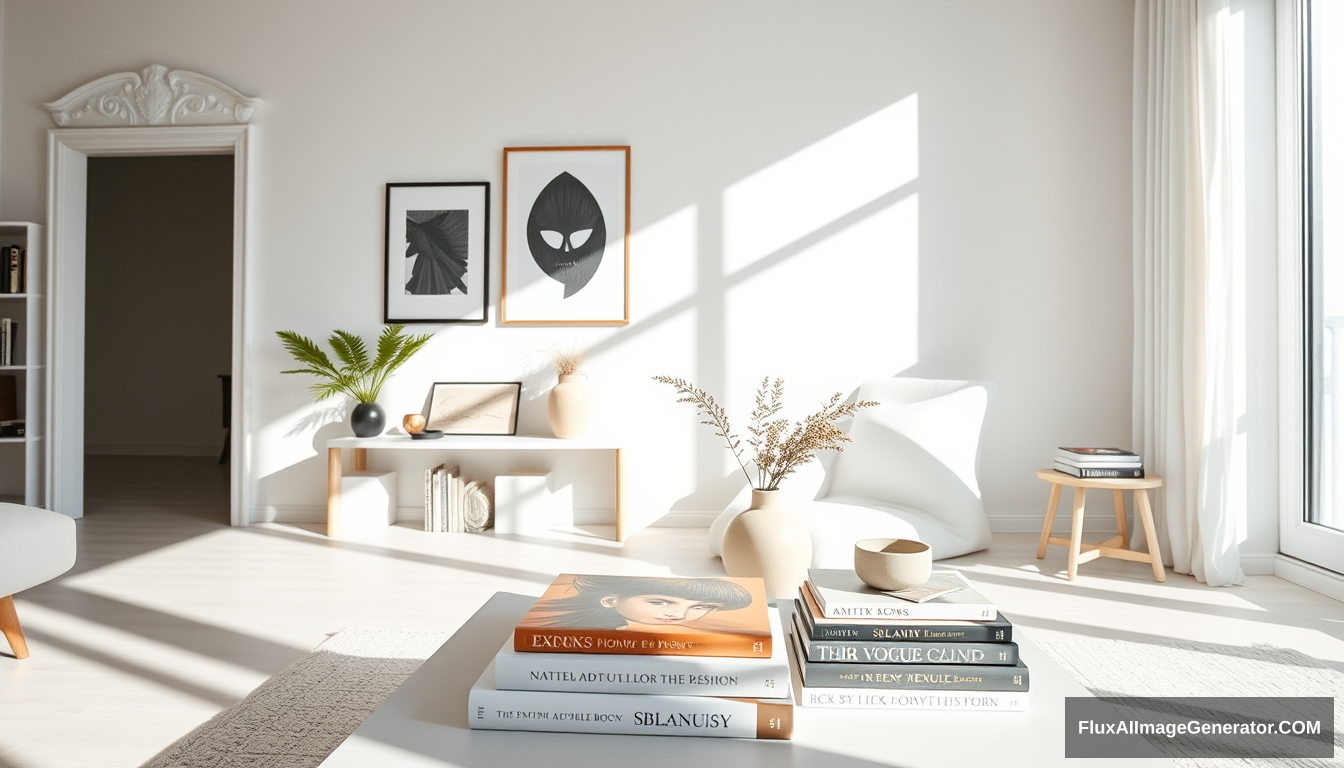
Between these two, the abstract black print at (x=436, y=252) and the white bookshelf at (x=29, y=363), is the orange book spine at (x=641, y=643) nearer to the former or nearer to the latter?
the abstract black print at (x=436, y=252)

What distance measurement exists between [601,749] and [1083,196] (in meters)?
4.10

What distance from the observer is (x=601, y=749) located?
98 cm

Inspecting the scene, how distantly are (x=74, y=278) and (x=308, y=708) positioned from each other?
3.75 meters

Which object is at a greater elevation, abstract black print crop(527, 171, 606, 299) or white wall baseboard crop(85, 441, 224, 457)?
abstract black print crop(527, 171, 606, 299)

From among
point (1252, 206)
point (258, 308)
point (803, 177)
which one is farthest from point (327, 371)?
point (1252, 206)

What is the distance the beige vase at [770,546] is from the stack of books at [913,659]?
3.34ft

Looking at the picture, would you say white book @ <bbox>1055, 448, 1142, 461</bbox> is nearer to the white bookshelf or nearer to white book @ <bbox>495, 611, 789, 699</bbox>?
white book @ <bbox>495, 611, 789, 699</bbox>

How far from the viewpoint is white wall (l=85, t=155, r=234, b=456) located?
740cm

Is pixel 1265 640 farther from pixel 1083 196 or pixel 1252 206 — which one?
pixel 1083 196

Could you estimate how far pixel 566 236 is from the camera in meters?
4.33

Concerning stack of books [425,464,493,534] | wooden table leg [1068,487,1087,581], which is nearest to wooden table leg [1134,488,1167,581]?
wooden table leg [1068,487,1087,581]

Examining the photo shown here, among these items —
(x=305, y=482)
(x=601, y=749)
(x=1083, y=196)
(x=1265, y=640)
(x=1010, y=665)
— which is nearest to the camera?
(x=601, y=749)

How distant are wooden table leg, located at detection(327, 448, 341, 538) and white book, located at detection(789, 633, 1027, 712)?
11.3ft

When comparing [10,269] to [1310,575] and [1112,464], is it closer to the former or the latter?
[1112,464]
